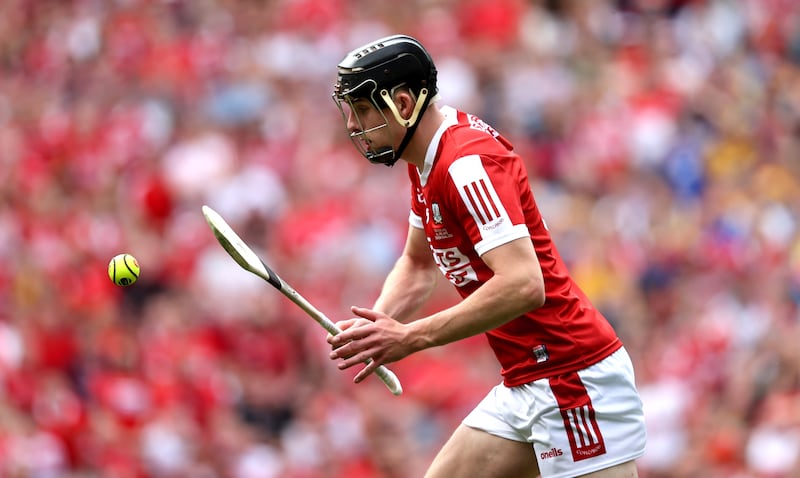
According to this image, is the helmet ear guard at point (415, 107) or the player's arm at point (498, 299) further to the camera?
the helmet ear guard at point (415, 107)

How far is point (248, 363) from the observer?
34.2 feet

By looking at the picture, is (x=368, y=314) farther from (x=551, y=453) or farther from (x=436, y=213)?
(x=551, y=453)

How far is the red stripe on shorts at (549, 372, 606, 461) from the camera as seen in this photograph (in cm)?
516

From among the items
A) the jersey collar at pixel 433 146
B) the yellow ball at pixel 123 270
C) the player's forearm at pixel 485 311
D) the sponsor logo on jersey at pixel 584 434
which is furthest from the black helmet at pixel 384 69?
the sponsor logo on jersey at pixel 584 434

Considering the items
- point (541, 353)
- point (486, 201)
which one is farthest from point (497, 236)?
point (541, 353)

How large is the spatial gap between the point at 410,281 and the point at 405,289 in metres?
0.05

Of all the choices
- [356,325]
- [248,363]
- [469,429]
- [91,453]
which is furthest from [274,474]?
[356,325]

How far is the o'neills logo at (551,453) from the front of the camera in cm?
520

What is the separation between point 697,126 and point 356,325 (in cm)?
727

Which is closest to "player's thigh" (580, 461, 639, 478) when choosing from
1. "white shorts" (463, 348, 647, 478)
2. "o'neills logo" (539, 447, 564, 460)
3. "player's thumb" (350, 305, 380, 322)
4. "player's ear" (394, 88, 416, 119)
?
"white shorts" (463, 348, 647, 478)

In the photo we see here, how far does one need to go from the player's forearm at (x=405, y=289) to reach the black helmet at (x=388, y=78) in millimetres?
834

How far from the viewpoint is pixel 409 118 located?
17.1 ft

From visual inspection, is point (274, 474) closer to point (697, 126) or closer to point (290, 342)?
point (290, 342)

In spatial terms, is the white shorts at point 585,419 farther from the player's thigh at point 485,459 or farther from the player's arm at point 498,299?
the player's arm at point 498,299
